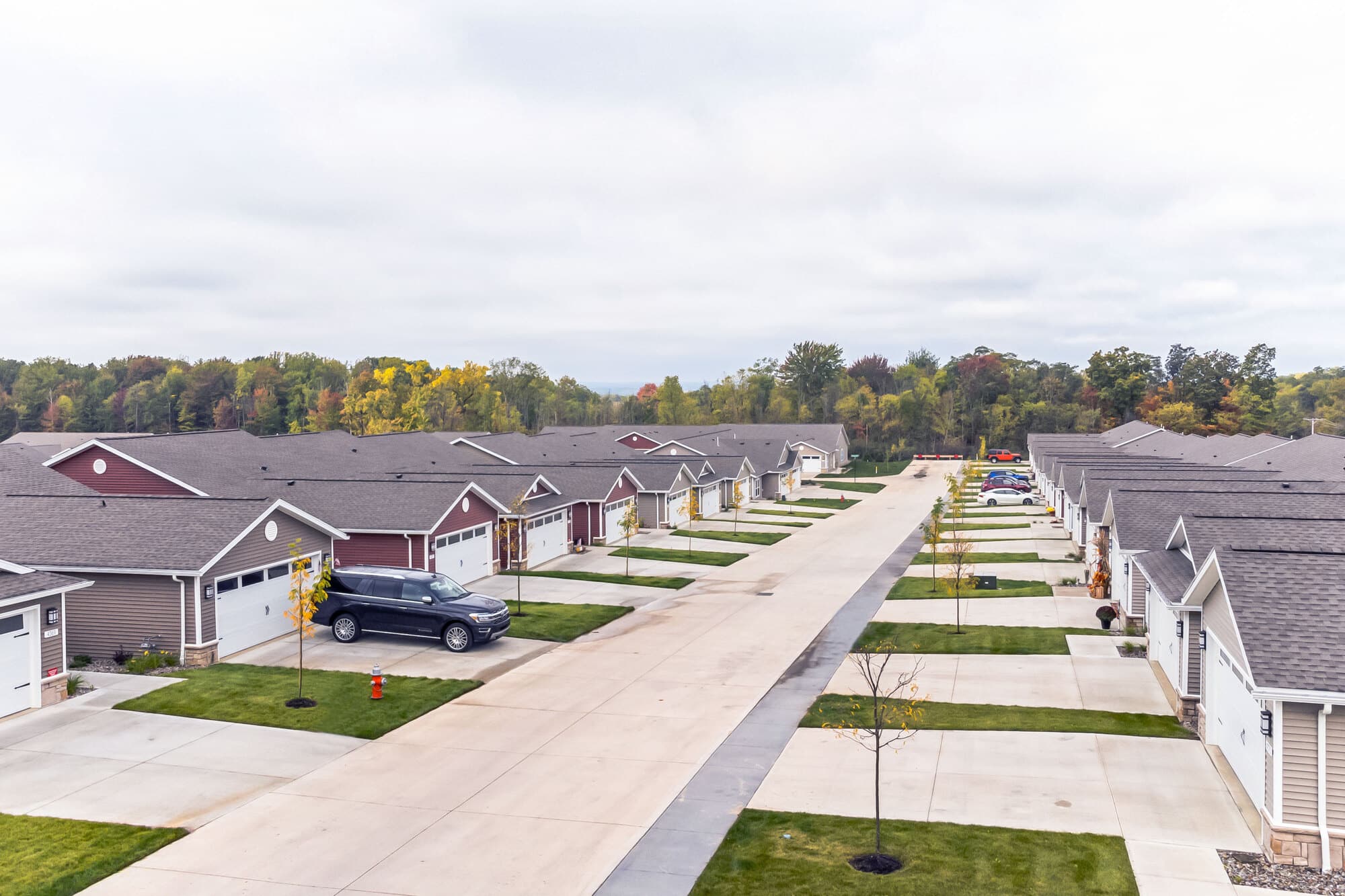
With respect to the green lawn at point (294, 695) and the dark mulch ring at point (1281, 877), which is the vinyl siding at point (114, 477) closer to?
the green lawn at point (294, 695)

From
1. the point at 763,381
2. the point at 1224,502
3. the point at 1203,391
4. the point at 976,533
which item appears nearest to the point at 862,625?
the point at 1224,502

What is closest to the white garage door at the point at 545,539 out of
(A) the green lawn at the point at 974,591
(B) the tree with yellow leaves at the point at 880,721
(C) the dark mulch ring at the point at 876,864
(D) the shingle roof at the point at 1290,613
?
(A) the green lawn at the point at 974,591

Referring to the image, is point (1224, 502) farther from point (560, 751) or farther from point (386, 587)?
point (386, 587)

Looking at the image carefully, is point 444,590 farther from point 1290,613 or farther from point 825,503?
point 825,503

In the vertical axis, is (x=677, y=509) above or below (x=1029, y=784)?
above

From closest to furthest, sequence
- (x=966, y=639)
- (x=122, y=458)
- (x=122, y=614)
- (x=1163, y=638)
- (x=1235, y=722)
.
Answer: (x=1235, y=722)
(x=1163, y=638)
(x=122, y=614)
(x=966, y=639)
(x=122, y=458)

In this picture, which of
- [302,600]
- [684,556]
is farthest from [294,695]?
[684,556]
